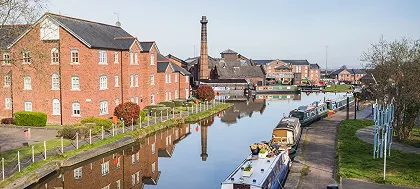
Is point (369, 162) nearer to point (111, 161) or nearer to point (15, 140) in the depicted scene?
point (111, 161)

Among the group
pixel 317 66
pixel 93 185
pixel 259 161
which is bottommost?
pixel 93 185

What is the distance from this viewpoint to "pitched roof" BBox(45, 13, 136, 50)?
111 ft

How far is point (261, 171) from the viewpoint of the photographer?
16500 millimetres

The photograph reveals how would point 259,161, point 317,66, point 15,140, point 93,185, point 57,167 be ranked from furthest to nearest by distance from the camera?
point 317,66 < point 15,140 < point 57,167 < point 93,185 < point 259,161

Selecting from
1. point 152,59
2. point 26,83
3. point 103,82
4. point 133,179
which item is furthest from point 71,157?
point 152,59

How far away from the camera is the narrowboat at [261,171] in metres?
15.2

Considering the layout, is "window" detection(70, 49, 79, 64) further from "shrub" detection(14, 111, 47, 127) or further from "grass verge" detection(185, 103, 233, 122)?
"grass verge" detection(185, 103, 233, 122)

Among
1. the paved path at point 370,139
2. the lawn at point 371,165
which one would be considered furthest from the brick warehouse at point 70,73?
the paved path at point 370,139

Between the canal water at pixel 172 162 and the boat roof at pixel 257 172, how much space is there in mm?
3195

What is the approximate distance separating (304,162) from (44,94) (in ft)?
80.6

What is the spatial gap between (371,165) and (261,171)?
736 cm

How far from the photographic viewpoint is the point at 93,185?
19922mm

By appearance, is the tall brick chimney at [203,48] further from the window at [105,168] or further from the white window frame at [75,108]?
the window at [105,168]

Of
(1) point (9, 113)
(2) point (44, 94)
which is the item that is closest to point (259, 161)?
(2) point (44, 94)
